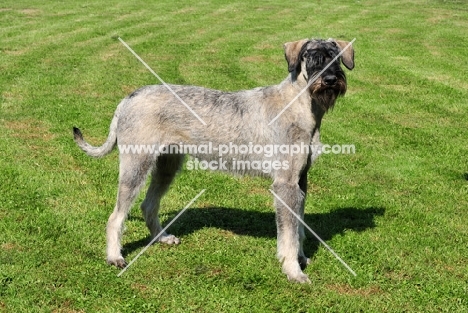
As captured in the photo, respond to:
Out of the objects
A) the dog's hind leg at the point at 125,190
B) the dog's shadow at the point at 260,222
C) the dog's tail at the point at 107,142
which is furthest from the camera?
the dog's shadow at the point at 260,222

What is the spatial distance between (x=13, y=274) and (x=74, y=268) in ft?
2.30

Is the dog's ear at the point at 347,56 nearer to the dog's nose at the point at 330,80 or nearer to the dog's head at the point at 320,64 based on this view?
the dog's head at the point at 320,64

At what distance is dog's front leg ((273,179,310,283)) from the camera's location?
692cm

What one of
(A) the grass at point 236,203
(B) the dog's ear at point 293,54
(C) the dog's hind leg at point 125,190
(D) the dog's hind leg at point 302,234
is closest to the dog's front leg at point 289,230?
(A) the grass at point 236,203

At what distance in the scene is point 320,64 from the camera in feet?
22.1

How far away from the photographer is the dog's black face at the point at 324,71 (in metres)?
6.60

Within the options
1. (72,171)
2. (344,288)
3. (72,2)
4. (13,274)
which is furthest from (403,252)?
(72,2)

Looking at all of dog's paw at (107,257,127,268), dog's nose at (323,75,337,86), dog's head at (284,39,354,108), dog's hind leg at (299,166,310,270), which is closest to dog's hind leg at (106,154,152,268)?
dog's paw at (107,257,127,268)

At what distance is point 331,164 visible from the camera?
36.8ft

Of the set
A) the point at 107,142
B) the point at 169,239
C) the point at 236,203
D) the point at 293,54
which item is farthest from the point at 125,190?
the point at 293,54

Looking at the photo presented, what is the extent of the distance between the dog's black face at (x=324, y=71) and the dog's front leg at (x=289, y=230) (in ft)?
3.84

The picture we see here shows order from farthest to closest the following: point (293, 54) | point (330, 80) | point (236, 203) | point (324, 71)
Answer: point (236, 203) < point (293, 54) < point (324, 71) < point (330, 80)

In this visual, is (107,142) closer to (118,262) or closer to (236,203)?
(118,262)

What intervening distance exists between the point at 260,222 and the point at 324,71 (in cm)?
293
